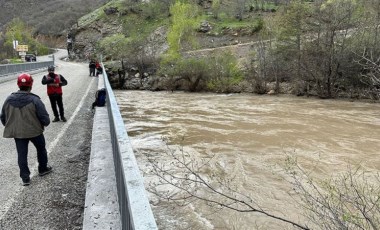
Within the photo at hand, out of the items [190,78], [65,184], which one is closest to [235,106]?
[190,78]

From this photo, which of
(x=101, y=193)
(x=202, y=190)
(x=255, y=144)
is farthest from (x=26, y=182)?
(x=255, y=144)

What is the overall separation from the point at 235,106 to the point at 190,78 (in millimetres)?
12086

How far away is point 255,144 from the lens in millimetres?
13320

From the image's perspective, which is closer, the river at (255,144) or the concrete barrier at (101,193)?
the concrete barrier at (101,193)

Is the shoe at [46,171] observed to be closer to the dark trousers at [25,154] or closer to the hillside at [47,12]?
the dark trousers at [25,154]

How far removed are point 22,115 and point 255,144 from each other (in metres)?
9.01

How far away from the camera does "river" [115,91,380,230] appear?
7797mm

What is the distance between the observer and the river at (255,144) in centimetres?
780

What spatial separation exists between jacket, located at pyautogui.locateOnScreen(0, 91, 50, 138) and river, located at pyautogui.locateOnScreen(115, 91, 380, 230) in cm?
309

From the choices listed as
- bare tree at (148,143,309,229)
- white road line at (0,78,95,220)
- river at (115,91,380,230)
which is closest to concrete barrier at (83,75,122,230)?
white road line at (0,78,95,220)

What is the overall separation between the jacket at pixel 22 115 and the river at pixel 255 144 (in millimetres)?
3087

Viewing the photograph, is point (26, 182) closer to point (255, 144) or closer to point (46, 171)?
point (46, 171)

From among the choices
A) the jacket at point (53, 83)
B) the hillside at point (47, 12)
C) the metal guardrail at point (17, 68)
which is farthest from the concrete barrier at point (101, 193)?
the hillside at point (47, 12)

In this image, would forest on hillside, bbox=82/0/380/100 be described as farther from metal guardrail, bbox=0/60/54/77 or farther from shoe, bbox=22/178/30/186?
shoe, bbox=22/178/30/186
